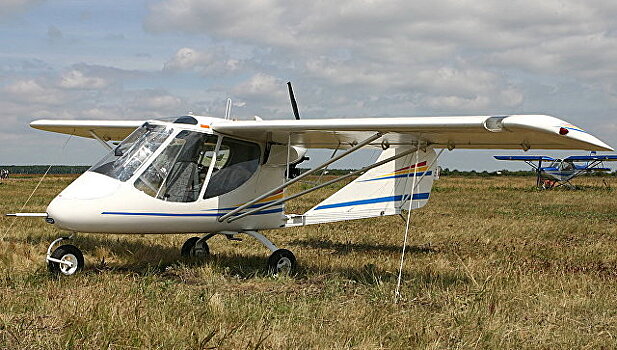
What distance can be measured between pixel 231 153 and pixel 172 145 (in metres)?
1.08

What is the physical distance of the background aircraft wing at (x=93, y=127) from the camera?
1070 cm

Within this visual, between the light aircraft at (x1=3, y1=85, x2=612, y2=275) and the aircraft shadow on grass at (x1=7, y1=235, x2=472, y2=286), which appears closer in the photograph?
the light aircraft at (x1=3, y1=85, x2=612, y2=275)

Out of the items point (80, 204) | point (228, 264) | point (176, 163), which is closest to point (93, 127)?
point (176, 163)

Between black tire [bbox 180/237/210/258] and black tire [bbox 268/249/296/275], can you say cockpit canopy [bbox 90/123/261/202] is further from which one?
black tire [bbox 180/237/210/258]

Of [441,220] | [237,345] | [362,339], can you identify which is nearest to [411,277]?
[362,339]

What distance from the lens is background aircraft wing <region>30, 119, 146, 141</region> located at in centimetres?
1070

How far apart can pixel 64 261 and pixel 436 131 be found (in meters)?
4.90

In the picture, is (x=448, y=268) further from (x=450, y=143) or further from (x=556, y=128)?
(x=556, y=128)

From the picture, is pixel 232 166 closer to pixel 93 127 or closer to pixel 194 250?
pixel 194 250

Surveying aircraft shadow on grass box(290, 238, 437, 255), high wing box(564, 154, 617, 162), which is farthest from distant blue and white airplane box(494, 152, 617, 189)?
aircraft shadow on grass box(290, 238, 437, 255)

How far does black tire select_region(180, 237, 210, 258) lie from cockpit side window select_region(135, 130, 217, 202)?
207 centimetres

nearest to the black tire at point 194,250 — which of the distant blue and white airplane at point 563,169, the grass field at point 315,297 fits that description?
the grass field at point 315,297

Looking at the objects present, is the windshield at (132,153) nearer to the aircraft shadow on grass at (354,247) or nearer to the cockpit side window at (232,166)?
the cockpit side window at (232,166)

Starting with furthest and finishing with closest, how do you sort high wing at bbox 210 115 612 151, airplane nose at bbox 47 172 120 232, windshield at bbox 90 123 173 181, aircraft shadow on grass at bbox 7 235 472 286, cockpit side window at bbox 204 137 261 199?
1. cockpit side window at bbox 204 137 261 199
2. aircraft shadow on grass at bbox 7 235 472 286
3. windshield at bbox 90 123 173 181
4. airplane nose at bbox 47 172 120 232
5. high wing at bbox 210 115 612 151
